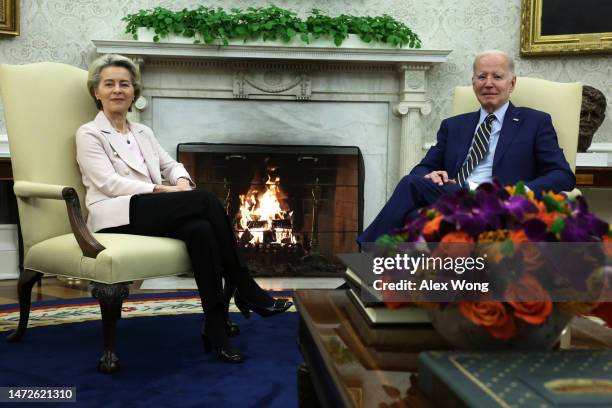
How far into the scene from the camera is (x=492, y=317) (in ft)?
3.00

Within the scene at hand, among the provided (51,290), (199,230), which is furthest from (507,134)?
(51,290)

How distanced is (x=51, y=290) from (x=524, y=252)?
11.3 feet

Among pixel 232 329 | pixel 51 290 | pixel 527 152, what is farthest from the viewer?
pixel 51 290

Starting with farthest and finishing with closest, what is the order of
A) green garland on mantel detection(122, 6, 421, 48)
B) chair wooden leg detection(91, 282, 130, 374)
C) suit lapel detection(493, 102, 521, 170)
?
green garland on mantel detection(122, 6, 421, 48) < suit lapel detection(493, 102, 521, 170) < chair wooden leg detection(91, 282, 130, 374)

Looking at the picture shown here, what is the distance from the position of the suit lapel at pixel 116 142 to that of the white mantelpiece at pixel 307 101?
5.39 ft

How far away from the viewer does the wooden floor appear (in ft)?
11.6

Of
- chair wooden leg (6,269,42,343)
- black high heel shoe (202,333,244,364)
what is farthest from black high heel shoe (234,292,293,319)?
chair wooden leg (6,269,42,343)

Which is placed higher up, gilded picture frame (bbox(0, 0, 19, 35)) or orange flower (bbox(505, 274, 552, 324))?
gilded picture frame (bbox(0, 0, 19, 35))

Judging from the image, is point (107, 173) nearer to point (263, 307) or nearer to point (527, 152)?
point (263, 307)

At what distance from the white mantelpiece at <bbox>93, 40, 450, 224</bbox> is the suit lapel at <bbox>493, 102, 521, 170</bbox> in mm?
1406

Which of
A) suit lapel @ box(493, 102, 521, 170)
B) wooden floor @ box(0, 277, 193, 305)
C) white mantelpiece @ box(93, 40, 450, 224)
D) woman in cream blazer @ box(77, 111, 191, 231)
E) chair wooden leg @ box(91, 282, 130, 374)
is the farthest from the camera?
white mantelpiece @ box(93, 40, 450, 224)

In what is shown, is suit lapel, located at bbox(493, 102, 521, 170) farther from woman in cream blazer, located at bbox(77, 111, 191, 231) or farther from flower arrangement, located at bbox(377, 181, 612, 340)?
flower arrangement, located at bbox(377, 181, 612, 340)

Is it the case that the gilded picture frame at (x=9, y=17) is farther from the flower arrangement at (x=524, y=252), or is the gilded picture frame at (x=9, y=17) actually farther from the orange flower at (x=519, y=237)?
the orange flower at (x=519, y=237)

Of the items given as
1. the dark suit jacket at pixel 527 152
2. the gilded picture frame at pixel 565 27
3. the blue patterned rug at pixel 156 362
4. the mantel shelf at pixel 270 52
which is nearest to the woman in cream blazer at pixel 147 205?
the blue patterned rug at pixel 156 362
